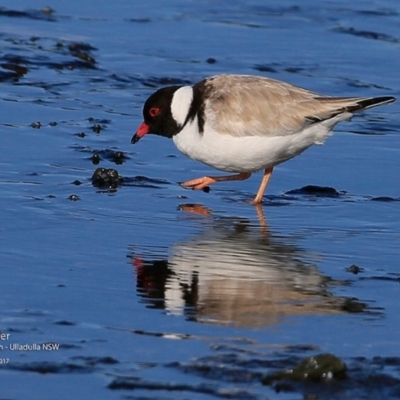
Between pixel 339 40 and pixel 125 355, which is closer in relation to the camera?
pixel 125 355

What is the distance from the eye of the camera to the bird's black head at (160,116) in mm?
9016

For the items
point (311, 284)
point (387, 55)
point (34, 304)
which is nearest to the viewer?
point (34, 304)

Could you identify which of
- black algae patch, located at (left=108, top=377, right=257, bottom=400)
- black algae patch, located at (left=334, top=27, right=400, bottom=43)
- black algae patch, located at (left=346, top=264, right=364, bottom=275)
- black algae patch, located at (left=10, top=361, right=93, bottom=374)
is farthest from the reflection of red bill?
black algae patch, located at (left=334, top=27, right=400, bottom=43)

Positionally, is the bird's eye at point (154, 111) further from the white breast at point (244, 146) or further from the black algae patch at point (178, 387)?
the black algae patch at point (178, 387)

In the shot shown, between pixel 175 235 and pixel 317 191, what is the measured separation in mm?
1652

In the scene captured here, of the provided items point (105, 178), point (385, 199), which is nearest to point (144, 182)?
point (105, 178)

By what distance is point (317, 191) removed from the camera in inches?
353

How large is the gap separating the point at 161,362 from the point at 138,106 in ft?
20.5

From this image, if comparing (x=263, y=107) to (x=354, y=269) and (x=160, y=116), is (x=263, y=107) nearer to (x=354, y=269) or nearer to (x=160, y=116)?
(x=160, y=116)

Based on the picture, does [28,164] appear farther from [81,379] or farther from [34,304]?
[81,379]

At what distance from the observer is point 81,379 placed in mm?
5258

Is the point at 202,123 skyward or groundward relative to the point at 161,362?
skyward

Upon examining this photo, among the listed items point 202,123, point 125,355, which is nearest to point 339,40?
point 202,123

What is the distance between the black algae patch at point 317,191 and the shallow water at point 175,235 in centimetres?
1
